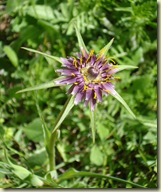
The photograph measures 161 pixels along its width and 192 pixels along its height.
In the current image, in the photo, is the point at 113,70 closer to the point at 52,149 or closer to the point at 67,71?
the point at 67,71

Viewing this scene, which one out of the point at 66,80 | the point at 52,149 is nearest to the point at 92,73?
the point at 66,80

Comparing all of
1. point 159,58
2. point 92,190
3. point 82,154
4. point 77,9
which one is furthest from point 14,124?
point 159,58

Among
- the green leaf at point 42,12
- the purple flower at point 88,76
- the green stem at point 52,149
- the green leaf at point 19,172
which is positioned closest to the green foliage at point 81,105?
A: the green leaf at point 42,12

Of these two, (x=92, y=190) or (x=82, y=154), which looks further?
(x=82, y=154)

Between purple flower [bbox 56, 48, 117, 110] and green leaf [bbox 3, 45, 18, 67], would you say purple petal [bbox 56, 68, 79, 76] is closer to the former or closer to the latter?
purple flower [bbox 56, 48, 117, 110]

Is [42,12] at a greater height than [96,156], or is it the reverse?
[42,12]

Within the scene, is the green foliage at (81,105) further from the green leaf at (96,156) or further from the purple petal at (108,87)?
the purple petal at (108,87)

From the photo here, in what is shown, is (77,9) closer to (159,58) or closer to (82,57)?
(159,58)
